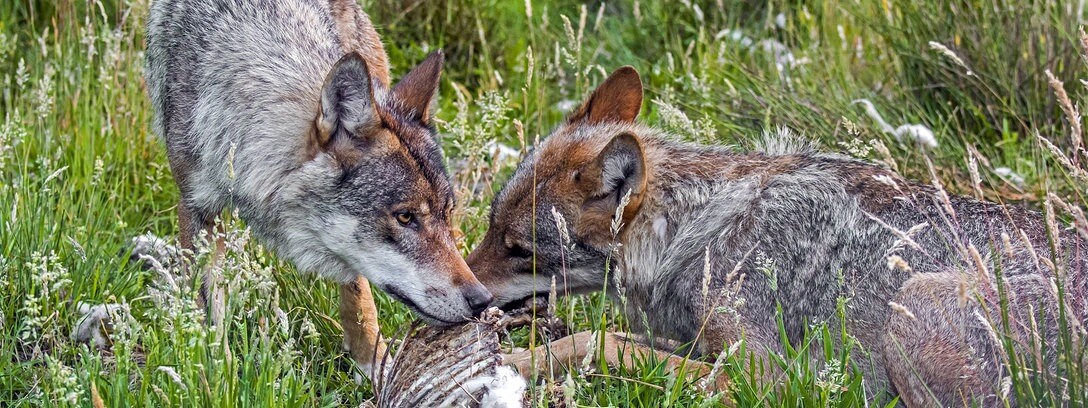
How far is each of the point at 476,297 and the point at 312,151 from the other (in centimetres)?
87

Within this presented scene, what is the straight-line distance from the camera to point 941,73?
6977mm

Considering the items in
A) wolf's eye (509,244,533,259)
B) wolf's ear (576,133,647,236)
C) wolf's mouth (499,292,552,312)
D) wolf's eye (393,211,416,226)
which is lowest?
wolf's mouth (499,292,552,312)

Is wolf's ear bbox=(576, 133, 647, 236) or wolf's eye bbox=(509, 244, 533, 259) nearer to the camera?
wolf's ear bbox=(576, 133, 647, 236)

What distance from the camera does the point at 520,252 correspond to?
15.0 feet

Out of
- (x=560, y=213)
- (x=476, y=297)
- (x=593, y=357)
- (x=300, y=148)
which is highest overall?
(x=300, y=148)

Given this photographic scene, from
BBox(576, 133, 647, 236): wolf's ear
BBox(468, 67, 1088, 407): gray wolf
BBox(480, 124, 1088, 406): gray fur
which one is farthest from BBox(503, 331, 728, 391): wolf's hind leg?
BBox(576, 133, 647, 236): wolf's ear

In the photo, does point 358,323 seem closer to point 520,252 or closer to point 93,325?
point 520,252

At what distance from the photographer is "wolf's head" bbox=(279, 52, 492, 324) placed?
4.37m

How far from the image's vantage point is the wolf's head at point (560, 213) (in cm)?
435

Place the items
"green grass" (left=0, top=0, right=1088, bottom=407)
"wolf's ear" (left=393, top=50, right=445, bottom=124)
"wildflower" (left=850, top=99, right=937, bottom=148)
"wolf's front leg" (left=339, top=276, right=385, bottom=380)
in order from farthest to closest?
1. "wildflower" (left=850, top=99, right=937, bottom=148)
2. "wolf's front leg" (left=339, top=276, right=385, bottom=380)
3. "wolf's ear" (left=393, top=50, right=445, bottom=124)
4. "green grass" (left=0, top=0, right=1088, bottom=407)

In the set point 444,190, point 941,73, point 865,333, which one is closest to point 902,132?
point 941,73

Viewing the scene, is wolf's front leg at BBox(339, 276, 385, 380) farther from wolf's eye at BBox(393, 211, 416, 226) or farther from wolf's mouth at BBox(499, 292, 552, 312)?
wolf's mouth at BBox(499, 292, 552, 312)

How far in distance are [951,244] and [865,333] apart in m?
0.46

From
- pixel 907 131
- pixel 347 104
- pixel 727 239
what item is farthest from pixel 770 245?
pixel 907 131
